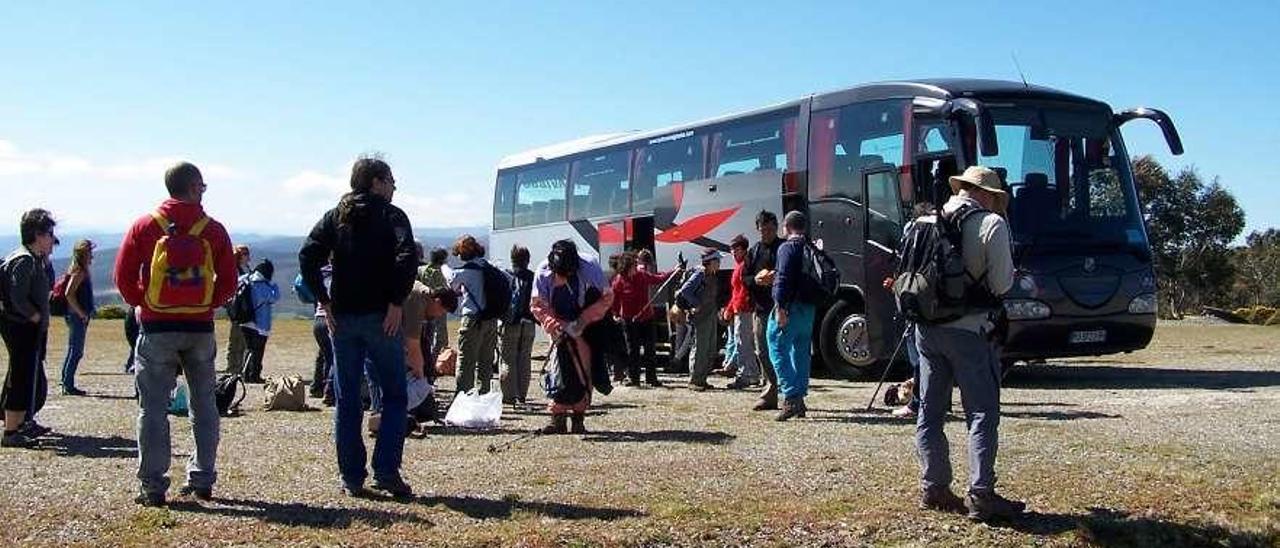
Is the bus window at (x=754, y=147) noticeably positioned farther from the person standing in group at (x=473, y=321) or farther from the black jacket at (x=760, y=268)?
the person standing in group at (x=473, y=321)

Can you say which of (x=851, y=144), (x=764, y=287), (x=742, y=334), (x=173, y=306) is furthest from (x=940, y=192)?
(x=173, y=306)

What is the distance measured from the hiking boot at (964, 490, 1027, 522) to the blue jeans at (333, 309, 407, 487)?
2905mm

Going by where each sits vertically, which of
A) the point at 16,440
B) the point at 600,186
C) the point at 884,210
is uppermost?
the point at 600,186

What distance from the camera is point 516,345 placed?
1220 cm

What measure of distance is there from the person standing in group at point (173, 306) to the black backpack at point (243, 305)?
335 inches

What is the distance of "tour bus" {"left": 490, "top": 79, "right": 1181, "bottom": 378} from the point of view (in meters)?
13.6

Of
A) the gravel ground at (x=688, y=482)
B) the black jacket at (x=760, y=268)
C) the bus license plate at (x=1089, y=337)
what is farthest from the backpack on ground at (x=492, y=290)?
the bus license plate at (x=1089, y=337)

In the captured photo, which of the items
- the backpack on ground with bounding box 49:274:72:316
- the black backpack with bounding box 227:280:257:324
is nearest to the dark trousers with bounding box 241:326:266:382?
the black backpack with bounding box 227:280:257:324

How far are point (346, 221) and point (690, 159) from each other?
1321 centimetres

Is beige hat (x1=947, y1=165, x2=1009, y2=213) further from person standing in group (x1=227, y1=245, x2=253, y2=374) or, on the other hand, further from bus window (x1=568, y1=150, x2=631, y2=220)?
bus window (x1=568, y1=150, x2=631, y2=220)

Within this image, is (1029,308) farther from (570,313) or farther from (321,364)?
(321,364)

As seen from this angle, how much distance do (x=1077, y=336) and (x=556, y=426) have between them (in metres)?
6.61

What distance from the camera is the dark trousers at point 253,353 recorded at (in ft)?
51.3

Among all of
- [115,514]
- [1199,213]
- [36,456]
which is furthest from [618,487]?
[1199,213]
